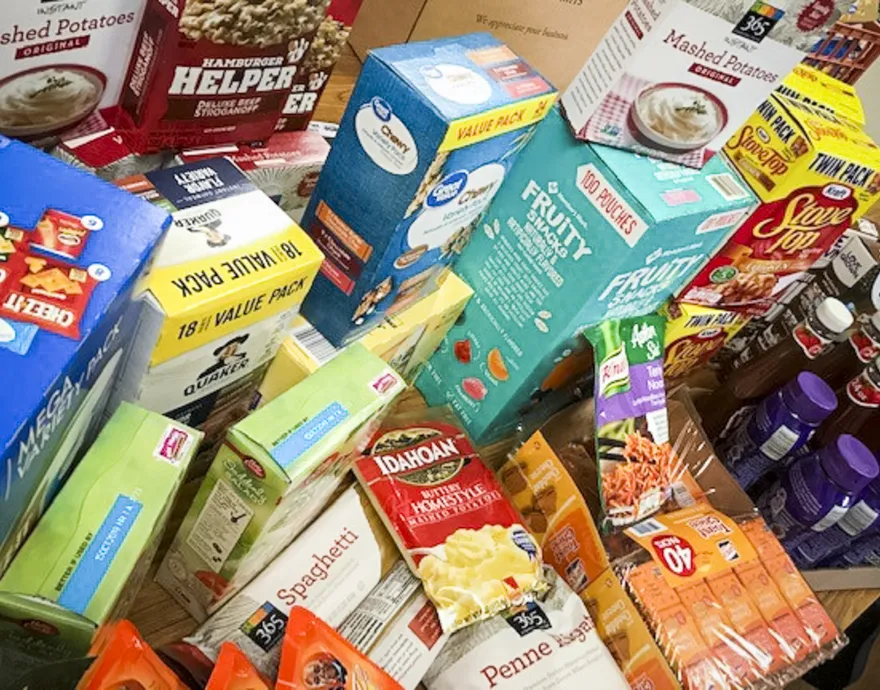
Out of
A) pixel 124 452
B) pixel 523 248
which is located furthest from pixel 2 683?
pixel 523 248

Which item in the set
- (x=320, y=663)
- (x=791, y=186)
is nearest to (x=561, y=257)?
(x=791, y=186)

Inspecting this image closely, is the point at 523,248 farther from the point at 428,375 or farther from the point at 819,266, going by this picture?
the point at 819,266

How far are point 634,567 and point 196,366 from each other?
1.94 feet

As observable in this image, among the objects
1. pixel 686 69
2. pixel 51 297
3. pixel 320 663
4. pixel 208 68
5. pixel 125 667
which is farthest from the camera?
pixel 686 69

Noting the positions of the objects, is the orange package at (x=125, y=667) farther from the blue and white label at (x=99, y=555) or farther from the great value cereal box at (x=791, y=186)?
the great value cereal box at (x=791, y=186)

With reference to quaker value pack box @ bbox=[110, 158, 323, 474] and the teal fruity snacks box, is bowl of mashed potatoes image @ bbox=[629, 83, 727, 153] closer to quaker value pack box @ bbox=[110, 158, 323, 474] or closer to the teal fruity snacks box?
the teal fruity snacks box

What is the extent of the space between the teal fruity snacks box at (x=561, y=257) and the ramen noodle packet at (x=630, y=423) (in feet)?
0.14

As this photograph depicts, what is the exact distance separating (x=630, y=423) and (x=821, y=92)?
632 mm

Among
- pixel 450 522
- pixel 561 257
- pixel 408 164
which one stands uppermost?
pixel 408 164

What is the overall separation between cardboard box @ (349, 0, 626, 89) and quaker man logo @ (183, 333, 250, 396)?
0.65 m

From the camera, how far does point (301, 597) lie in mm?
1059

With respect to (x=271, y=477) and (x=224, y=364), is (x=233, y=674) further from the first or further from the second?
(x=224, y=364)

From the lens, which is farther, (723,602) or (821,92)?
(821,92)

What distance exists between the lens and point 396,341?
4.19 ft
